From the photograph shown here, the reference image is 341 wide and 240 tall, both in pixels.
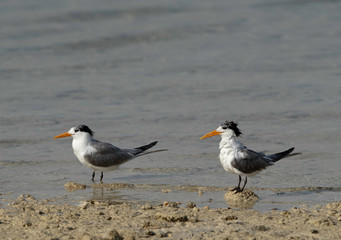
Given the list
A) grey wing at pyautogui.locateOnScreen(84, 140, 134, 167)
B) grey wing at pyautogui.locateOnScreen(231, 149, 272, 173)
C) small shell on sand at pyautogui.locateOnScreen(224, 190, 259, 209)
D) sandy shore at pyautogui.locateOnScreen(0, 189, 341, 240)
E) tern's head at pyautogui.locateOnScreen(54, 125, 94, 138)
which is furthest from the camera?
tern's head at pyautogui.locateOnScreen(54, 125, 94, 138)

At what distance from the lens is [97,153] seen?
802cm

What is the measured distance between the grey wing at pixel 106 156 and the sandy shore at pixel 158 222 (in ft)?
4.71

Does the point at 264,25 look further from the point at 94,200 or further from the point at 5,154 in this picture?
the point at 94,200

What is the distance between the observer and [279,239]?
5227 mm

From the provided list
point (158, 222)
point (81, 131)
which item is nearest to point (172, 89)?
point (81, 131)

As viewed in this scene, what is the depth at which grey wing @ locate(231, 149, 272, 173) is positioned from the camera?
7.28 m

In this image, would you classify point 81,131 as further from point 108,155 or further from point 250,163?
point 250,163

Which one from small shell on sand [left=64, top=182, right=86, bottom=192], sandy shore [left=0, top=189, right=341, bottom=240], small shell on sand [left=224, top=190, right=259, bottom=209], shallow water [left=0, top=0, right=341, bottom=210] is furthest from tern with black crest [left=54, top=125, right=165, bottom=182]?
small shell on sand [left=224, top=190, right=259, bottom=209]

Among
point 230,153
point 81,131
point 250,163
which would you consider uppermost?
point 81,131

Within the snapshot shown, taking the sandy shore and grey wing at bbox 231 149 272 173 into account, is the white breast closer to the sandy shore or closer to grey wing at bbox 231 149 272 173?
grey wing at bbox 231 149 272 173

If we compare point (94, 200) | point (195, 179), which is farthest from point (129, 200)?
point (195, 179)

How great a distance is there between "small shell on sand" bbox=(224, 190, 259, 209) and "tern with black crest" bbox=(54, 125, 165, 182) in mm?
1744

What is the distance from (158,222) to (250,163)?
1.95 meters

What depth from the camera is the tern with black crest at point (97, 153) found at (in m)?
7.94
